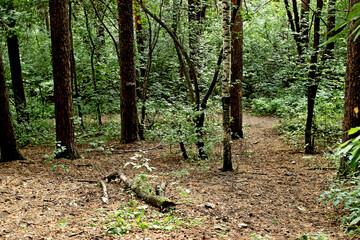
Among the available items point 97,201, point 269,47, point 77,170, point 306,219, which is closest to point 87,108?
point 77,170

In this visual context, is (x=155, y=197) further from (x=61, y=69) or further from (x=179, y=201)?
(x=61, y=69)

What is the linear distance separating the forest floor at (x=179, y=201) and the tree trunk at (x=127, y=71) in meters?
1.69

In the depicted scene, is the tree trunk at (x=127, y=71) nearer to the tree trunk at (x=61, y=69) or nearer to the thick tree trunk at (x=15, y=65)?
the tree trunk at (x=61, y=69)

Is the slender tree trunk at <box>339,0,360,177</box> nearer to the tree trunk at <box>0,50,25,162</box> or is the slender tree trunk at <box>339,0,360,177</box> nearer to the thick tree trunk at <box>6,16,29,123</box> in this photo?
the tree trunk at <box>0,50,25,162</box>

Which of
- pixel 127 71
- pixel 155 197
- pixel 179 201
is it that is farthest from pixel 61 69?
pixel 179 201

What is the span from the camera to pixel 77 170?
6.53 metres

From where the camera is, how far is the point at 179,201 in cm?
475

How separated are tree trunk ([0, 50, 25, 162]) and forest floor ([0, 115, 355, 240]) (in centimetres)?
40

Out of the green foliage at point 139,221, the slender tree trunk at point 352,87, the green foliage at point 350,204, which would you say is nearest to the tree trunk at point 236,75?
the slender tree trunk at point 352,87

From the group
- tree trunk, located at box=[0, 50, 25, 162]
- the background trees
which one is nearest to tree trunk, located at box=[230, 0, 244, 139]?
the background trees

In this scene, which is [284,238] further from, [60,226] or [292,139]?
[292,139]

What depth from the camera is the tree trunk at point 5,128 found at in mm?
6613

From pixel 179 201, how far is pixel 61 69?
462 cm

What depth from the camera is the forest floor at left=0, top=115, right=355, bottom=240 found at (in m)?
3.62
